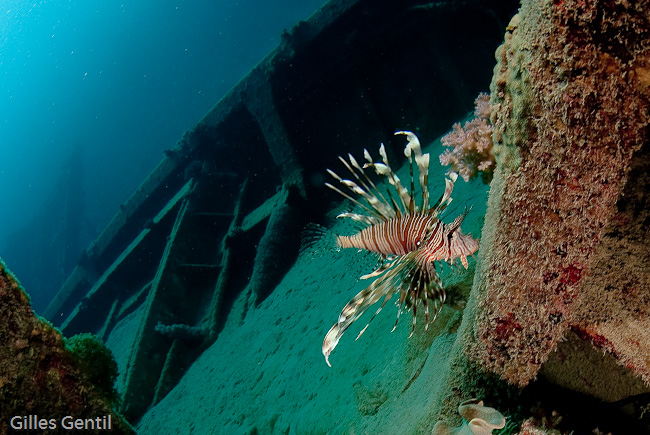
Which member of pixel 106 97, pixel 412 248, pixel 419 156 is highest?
pixel 106 97

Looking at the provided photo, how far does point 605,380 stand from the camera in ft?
4.95

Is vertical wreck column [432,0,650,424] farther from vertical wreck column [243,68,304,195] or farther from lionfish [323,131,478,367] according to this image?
vertical wreck column [243,68,304,195]

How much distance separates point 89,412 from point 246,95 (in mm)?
6785

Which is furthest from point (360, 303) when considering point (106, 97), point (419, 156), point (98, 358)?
point (106, 97)

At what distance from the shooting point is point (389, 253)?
2.44 m

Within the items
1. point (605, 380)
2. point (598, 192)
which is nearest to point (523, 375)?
point (605, 380)

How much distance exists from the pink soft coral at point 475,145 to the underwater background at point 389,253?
0.02 metres

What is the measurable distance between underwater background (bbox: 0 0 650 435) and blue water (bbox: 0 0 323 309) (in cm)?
2603

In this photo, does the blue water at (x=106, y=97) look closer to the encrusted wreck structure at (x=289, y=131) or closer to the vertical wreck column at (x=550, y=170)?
the encrusted wreck structure at (x=289, y=131)

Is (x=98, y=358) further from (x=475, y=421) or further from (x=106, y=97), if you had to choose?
(x=106, y=97)

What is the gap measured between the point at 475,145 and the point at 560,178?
4.84 feet

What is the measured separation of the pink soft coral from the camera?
2.45m

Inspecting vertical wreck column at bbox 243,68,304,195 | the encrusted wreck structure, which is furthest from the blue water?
vertical wreck column at bbox 243,68,304,195

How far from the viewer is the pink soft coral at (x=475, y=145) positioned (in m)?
2.45
